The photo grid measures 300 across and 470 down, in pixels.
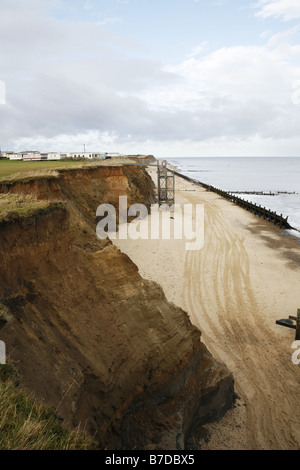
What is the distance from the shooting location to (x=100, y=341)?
6.29m

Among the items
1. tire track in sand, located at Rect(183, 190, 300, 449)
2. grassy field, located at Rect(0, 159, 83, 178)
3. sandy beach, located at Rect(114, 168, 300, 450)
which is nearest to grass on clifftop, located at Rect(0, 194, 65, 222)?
sandy beach, located at Rect(114, 168, 300, 450)

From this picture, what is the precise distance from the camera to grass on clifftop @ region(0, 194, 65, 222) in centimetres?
627

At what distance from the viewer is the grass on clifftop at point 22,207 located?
6.27 metres

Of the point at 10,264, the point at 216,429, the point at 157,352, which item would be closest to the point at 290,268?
the point at 216,429

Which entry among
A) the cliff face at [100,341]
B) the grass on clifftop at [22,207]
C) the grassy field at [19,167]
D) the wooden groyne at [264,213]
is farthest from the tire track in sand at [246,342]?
the wooden groyne at [264,213]

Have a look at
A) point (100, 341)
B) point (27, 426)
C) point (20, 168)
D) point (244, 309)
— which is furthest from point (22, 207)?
point (20, 168)

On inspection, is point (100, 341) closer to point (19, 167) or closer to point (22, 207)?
point (22, 207)

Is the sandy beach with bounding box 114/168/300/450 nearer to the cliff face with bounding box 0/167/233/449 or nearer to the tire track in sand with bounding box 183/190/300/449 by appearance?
the tire track in sand with bounding box 183/190/300/449

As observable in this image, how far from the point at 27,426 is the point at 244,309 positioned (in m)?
12.2

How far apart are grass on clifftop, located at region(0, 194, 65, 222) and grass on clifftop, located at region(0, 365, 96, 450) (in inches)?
131

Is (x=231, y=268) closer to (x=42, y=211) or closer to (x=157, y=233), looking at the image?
(x=157, y=233)

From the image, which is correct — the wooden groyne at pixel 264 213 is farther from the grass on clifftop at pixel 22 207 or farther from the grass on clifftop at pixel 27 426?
the grass on clifftop at pixel 27 426

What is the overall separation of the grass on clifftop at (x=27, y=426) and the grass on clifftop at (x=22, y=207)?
3318 millimetres

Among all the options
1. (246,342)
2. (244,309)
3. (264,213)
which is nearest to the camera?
(246,342)
